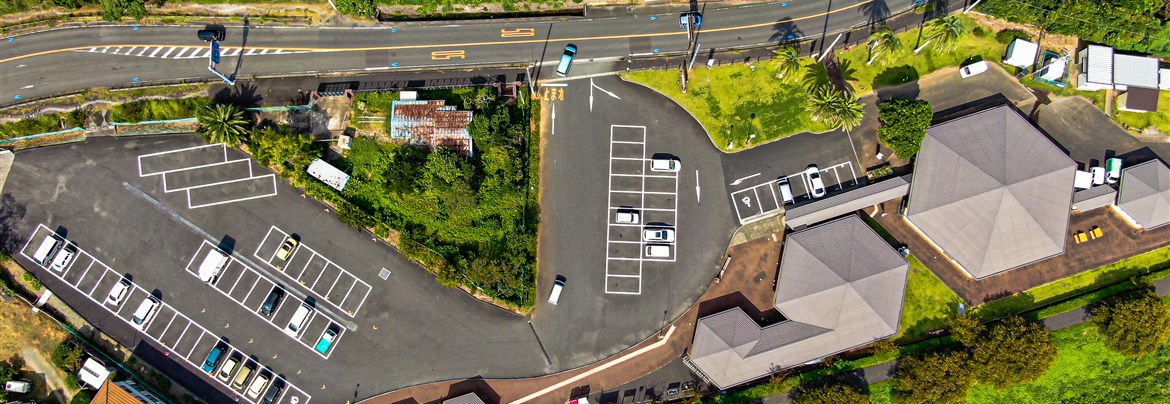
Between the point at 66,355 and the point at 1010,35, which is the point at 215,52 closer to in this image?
the point at 66,355

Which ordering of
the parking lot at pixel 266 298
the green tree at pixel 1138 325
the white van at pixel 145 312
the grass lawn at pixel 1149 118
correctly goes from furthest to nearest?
1. the grass lawn at pixel 1149 118
2. the parking lot at pixel 266 298
3. the white van at pixel 145 312
4. the green tree at pixel 1138 325

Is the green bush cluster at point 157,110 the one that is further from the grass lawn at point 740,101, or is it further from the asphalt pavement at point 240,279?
the grass lawn at point 740,101

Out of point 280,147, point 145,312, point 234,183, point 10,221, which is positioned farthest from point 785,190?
point 10,221

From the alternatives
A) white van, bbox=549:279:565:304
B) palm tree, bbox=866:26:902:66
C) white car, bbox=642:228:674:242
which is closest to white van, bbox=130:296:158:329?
white van, bbox=549:279:565:304

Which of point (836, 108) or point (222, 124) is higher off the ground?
point (836, 108)

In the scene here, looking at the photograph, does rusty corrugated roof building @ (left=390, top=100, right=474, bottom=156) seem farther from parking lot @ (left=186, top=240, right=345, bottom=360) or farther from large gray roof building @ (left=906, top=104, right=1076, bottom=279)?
large gray roof building @ (left=906, top=104, right=1076, bottom=279)

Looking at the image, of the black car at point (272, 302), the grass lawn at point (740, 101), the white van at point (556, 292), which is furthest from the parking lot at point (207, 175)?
the grass lawn at point (740, 101)
